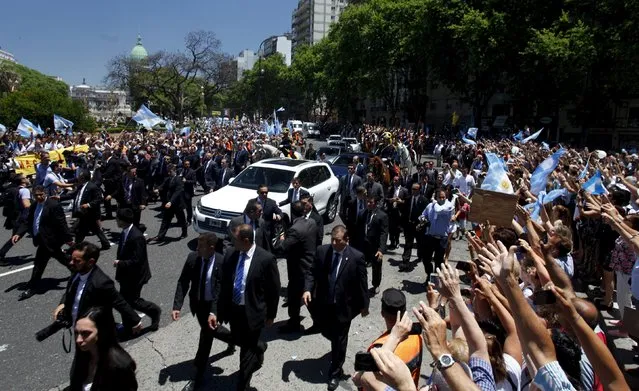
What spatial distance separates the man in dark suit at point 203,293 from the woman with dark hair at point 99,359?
1.64 m

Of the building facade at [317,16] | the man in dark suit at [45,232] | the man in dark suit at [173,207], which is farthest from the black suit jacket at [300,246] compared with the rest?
the building facade at [317,16]

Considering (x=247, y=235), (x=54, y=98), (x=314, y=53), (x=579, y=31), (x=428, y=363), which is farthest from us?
(x=314, y=53)

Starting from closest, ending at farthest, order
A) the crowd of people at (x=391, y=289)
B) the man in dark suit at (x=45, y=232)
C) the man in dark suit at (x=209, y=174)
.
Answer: the crowd of people at (x=391, y=289) → the man in dark suit at (x=45, y=232) → the man in dark suit at (x=209, y=174)

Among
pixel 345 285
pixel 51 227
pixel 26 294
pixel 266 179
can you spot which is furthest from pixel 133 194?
pixel 345 285

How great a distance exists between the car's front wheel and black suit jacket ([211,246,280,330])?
791 cm

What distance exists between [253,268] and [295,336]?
1880 mm

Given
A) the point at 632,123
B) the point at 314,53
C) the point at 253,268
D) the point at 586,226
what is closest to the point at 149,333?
the point at 253,268

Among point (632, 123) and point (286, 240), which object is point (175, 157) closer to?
point (286, 240)

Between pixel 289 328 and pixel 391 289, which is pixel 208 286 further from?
pixel 391 289

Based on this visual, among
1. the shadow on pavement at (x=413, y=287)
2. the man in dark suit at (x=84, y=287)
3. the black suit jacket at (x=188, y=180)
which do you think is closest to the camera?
the man in dark suit at (x=84, y=287)

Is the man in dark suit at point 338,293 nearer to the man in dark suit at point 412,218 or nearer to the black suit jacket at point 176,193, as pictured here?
the man in dark suit at point 412,218

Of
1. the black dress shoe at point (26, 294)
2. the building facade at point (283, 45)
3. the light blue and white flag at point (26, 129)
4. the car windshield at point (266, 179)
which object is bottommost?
the black dress shoe at point (26, 294)

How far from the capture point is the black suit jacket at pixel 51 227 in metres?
7.43

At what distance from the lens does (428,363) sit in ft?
18.1
